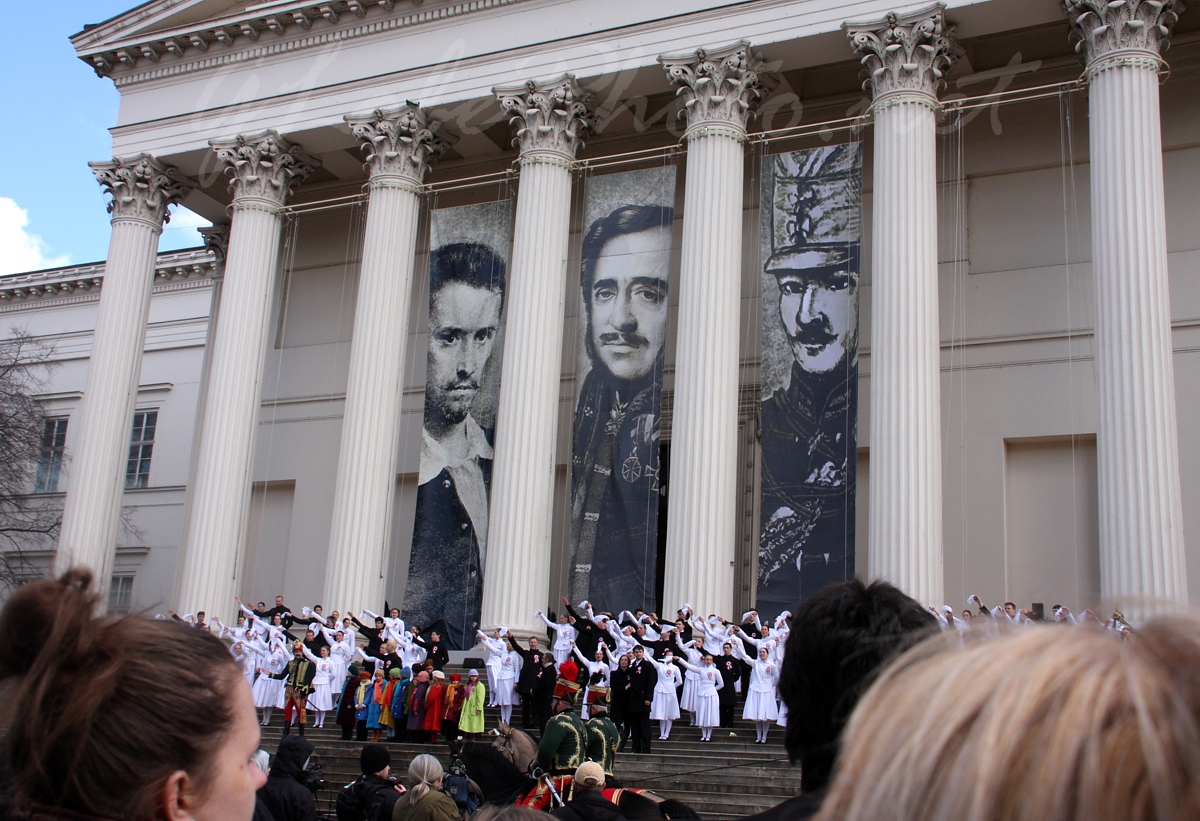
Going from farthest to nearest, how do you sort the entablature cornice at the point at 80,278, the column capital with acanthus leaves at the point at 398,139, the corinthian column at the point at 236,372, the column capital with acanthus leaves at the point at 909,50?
the entablature cornice at the point at 80,278
the column capital with acanthus leaves at the point at 398,139
the corinthian column at the point at 236,372
the column capital with acanthus leaves at the point at 909,50

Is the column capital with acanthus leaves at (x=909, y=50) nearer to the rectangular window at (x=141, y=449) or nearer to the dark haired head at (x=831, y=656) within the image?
the dark haired head at (x=831, y=656)

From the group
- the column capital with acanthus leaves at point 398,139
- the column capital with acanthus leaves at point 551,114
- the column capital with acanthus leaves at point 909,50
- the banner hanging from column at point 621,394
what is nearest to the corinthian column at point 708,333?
the banner hanging from column at point 621,394

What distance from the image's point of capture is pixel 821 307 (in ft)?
61.4

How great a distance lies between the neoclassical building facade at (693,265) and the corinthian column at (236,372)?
0.06 m

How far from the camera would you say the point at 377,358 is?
2195 centimetres

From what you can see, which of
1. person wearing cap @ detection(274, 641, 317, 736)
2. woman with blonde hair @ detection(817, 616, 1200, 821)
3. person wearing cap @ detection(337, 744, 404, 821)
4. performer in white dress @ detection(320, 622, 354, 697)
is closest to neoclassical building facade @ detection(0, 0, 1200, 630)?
performer in white dress @ detection(320, 622, 354, 697)

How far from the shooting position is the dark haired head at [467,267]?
21844mm

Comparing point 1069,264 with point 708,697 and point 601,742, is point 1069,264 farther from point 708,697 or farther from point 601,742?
point 601,742

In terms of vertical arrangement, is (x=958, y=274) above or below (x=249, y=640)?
above

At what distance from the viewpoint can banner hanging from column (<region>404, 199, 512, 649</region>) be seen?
67.4 feet

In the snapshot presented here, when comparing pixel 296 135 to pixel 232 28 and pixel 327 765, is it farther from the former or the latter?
pixel 327 765

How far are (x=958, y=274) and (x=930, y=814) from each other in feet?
69.6

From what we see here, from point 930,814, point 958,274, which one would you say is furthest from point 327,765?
point 930,814

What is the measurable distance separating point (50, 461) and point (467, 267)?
17.8 m
